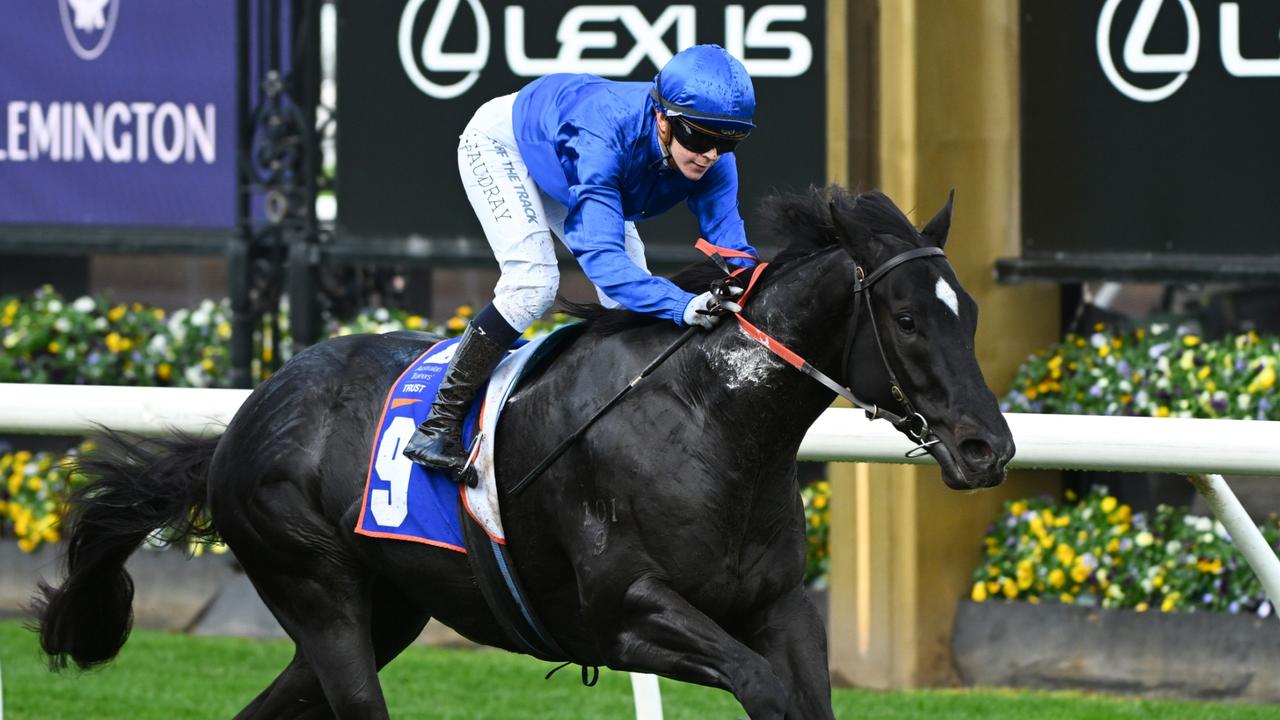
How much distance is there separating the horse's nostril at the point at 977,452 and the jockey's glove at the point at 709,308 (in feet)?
1.88

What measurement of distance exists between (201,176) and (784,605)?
4.65m

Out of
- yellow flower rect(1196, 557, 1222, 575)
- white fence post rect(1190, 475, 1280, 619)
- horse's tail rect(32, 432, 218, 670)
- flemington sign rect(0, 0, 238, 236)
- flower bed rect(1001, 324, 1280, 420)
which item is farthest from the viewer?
flemington sign rect(0, 0, 238, 236)

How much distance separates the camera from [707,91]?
377cm

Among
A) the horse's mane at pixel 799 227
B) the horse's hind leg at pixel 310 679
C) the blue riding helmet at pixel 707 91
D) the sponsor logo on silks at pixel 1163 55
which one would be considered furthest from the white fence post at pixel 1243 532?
the sponsor logo on silks at pixel 1163 55

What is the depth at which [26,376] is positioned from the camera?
7.84 m

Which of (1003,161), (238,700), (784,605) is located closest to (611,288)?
(784,605)

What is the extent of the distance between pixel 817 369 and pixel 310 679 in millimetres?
1460

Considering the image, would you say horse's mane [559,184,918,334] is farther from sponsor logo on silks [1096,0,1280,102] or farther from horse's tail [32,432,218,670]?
sponsor logo on silks [1096,0,1280,102]

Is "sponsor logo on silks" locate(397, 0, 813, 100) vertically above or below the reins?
above

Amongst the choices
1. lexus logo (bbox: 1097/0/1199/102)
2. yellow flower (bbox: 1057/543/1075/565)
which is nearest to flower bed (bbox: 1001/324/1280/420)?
yellow flower (bbox: 1057/543/1075/565)

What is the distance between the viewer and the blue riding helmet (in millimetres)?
3770

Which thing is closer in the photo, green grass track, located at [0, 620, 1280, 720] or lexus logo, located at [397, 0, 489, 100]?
green grass track, located at [0, 620, 1280, 720]

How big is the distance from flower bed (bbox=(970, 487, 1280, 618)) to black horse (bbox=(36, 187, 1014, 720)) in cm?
277

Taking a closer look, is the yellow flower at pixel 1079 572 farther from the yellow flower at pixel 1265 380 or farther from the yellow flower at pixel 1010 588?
the yellow flower at pixel 1265 380
